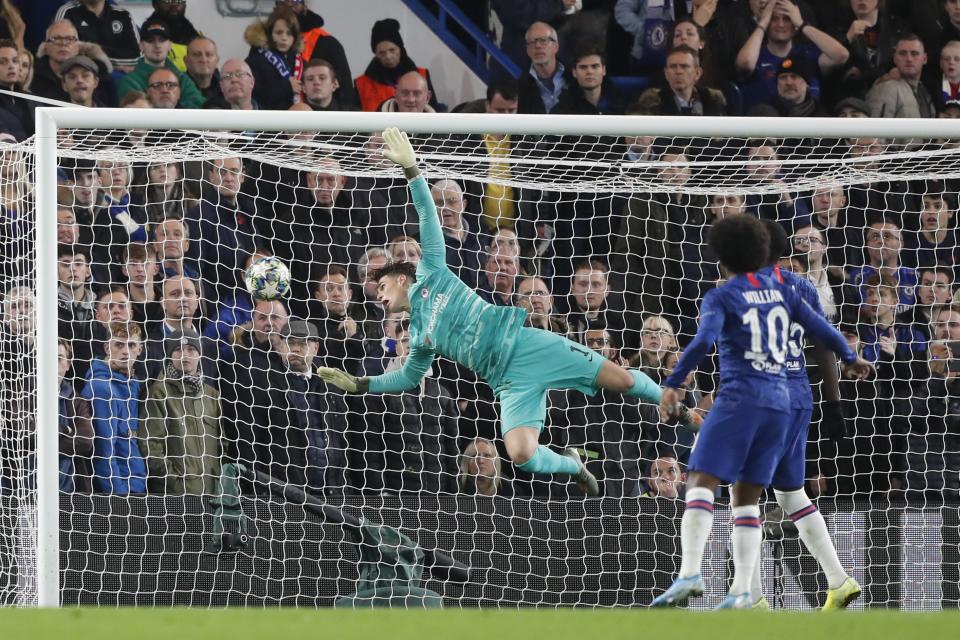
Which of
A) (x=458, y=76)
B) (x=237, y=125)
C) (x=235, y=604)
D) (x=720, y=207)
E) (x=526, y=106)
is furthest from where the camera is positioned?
(x=458, y=76)

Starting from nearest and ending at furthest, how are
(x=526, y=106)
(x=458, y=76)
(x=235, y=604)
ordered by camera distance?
1. (x=235, y=604)
2. (x=526, y=106)
3. (x=458, y=76)

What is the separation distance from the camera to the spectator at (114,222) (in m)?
7.70

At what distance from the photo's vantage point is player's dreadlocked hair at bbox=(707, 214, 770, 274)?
5.25m

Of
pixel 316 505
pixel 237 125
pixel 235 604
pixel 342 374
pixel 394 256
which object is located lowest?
pixel 235 604

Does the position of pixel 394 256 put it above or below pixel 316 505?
above

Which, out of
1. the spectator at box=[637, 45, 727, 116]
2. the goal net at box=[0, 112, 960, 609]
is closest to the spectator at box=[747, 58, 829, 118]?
the spectator at box=[637, 45, 727, 116]

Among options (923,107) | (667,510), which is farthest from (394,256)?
(923,107)

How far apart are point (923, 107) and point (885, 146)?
143 centimetres

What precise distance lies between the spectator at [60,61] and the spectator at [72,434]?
6.35ft

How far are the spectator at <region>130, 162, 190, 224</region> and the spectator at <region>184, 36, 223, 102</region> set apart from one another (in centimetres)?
106

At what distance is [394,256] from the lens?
7.75 metres

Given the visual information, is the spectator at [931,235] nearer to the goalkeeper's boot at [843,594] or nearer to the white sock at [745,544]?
the goalkeeper's boot at [843,594]

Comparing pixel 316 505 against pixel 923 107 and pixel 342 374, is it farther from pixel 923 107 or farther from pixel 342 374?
pixel 923 107

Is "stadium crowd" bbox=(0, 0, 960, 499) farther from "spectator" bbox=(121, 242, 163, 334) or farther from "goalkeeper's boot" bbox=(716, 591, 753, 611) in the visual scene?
"goalkeeper's boot" bbox=(716, 591, 753, 611)
